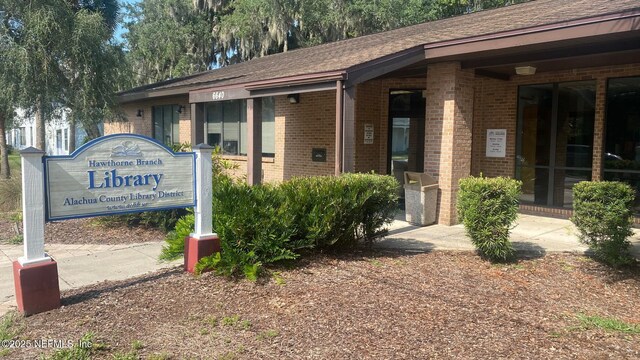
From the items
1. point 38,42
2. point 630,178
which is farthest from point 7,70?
Answer: point 630,178

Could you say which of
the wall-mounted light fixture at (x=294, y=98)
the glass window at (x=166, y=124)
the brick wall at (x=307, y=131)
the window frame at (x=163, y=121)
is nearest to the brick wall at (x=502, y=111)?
the brick wall at (x=307, y=131)

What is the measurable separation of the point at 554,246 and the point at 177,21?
2849cm

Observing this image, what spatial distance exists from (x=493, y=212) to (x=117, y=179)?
420 centimetres

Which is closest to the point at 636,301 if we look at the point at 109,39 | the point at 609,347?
the point at 609,347

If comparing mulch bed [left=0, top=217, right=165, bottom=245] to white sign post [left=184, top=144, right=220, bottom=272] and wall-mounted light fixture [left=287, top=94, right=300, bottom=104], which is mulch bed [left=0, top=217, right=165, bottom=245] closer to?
white sign post [left=184, top=144, right=220, bottom=272]

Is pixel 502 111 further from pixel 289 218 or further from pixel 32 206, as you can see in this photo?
pixel 32 206

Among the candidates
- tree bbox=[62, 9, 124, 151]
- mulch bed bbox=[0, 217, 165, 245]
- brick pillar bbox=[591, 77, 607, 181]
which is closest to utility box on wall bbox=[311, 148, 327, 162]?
mulch bed bbox=[0, 217, 165, 245]

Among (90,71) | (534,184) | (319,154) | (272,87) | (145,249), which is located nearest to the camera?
(145,249)

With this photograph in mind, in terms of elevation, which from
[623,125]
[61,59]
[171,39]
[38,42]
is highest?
[171,39]

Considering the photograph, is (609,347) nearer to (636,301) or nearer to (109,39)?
(636,301)

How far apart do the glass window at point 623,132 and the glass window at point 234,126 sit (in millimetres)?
7874

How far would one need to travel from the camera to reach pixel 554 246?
693cm

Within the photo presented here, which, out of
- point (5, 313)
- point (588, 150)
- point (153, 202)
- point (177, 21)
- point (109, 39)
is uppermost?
point (177, 21)

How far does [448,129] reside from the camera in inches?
341
